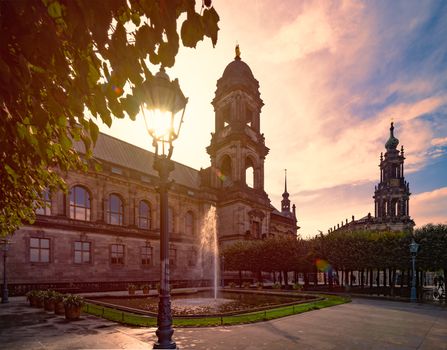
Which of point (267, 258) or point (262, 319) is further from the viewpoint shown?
point (267, 258)

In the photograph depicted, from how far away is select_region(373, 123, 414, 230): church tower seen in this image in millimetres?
80625

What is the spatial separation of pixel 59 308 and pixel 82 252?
1930 cm

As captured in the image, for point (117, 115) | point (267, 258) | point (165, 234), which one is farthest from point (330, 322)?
point (267, 258)

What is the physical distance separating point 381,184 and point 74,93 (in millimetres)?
92864

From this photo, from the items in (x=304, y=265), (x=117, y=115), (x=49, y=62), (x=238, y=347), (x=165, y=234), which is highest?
(x=49, y=62)

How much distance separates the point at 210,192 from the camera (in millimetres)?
50938

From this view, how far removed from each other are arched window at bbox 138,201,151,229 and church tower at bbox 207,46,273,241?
13952mm

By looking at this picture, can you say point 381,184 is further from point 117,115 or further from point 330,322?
point 117,115

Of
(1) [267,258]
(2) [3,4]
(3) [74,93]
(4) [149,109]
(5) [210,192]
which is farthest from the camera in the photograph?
(5) [210,192]

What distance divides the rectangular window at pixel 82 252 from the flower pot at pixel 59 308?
18.5 metres

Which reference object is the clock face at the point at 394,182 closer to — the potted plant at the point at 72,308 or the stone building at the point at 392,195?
the stone building at the point at 392,195

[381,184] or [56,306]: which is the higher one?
[381,184]

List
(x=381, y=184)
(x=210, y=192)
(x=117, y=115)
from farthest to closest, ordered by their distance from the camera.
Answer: (x=381, y=184)
(x=210, y=192)
(x=117, y=115)

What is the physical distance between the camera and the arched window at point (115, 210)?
37281 millimetres
